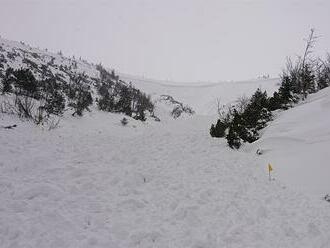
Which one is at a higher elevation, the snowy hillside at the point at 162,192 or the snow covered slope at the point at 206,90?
the snow covered slope at the point at 206,90

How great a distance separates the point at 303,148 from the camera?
11.8 meters

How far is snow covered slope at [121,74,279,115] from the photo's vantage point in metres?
122

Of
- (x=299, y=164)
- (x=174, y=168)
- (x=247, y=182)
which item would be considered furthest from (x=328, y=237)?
(x=174, y=168)

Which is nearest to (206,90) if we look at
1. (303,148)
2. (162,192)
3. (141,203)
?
(303,148)

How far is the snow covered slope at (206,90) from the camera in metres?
122

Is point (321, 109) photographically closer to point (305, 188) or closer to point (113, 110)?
point (305, 188)

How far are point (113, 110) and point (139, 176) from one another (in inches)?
926

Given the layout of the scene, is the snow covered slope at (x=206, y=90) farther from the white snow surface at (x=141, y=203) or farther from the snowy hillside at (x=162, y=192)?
the white snow surface at (x=141, y=203)

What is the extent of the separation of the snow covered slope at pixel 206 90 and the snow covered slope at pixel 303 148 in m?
99.0

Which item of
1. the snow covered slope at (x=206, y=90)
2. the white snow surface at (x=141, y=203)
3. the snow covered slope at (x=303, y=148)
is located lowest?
the white snow surface at (x=141, y=203)

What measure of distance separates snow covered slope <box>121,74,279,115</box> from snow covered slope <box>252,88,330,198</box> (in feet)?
325

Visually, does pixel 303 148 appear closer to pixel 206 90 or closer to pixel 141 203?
pixel 141 203

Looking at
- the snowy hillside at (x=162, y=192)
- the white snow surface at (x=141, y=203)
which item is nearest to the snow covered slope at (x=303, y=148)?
the snowy hillside at (x=162, y=192)

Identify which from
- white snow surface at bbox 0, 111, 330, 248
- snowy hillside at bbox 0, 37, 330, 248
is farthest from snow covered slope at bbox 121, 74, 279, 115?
white snow surface at bbox 0, 111, 330, 248
